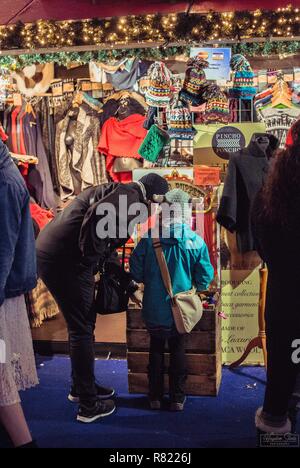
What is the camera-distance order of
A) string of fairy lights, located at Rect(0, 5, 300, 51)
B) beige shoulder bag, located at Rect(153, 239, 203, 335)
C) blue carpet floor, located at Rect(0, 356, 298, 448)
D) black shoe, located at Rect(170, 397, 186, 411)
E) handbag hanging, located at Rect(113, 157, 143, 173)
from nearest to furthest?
blue carpet floor, located at Rect(0, 356, 298, 448)
beige shoulder bag, located at Rect(153, 239, 203, 335)
black shoe, located at Rect(170, 397, 186, 411)
string of fairy lights, located at Rect(0, 5, 300, 51)
handbag hanging, located at Rect(113, 157, 143, 173)

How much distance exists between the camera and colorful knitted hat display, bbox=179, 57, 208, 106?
14.6 feet

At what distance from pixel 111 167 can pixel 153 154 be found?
153cm

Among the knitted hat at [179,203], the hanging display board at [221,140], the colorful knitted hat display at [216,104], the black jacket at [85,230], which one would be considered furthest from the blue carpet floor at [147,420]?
the colorful knitted hat display at [216,104]

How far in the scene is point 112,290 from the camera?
3.81 m

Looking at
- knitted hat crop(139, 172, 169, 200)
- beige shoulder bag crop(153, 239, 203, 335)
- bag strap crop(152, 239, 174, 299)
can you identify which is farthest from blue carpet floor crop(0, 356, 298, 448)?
knitted hat crop(139, 172, 169, 200)

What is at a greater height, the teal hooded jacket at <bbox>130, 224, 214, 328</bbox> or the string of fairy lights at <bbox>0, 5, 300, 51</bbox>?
the string of fairy lights at <bbox>0, 5, 300, 51</bbox>

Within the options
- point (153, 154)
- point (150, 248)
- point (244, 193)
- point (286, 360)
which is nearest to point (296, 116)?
point (244, 193)

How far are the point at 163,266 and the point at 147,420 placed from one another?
103 centimetres

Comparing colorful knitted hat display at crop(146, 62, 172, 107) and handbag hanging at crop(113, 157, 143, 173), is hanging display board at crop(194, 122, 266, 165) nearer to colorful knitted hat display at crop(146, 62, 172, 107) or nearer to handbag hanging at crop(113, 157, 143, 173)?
colorful knitted hat display at crop(146, 62, 172, 107)

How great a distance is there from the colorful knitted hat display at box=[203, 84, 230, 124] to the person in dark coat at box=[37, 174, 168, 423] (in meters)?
1.15

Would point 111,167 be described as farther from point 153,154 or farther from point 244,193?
point 244,193

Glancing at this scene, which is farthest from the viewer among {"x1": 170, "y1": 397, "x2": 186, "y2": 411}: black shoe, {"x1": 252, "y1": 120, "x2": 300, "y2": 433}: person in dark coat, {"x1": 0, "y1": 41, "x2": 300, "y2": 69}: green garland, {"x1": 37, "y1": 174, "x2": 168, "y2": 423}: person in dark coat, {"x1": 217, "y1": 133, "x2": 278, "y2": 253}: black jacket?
{"x1": 0, "y1": 41, "x2": 300, "y2": 69}: green garland

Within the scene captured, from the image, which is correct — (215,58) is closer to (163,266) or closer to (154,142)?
(154,142)

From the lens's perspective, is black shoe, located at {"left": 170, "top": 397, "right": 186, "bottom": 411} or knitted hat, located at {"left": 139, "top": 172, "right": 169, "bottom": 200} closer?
knitted hat, located at {"left": 139, "top": 172, "right": 169, "bottom": 200}
